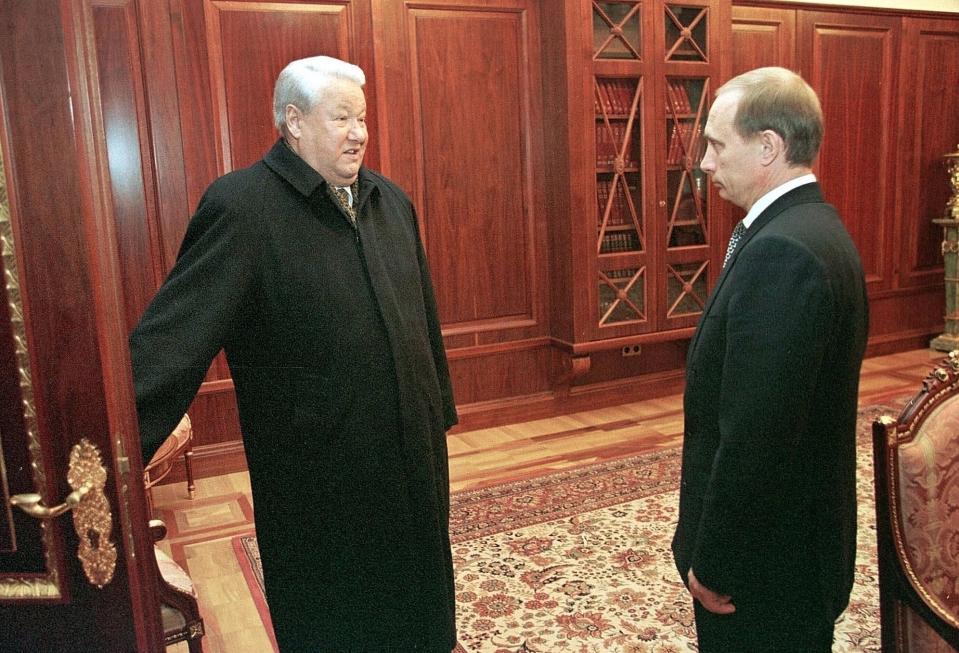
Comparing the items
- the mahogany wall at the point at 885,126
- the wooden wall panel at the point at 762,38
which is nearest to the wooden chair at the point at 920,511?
the wooden wall panel at the point at 762,38

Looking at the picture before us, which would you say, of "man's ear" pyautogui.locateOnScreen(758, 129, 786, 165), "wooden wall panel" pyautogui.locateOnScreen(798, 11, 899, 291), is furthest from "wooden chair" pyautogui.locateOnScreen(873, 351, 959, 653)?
"wooden wall panel" pyautogui.locateOnScreen(798, 11, 899, 291)

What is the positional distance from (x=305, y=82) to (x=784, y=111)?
1.04 meters

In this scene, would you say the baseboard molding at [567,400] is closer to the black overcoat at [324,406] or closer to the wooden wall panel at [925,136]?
the wooden wall panel at [925,136]

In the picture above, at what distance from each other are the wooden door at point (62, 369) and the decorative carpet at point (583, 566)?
1.50 m

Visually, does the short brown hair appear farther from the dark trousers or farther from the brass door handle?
the brass door handle

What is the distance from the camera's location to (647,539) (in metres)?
3.15

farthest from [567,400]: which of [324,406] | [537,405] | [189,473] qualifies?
[324,406]

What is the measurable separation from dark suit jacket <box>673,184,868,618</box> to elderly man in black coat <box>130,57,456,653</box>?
2.16 feet

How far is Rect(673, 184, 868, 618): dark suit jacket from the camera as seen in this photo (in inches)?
51.4

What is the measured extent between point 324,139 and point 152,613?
107cm

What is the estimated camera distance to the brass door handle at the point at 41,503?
3.62 ft

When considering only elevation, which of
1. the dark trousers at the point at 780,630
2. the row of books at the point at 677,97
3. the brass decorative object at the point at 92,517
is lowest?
the dark trousers at the point at 780,630

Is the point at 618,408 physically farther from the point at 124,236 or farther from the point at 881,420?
the point at 881,420

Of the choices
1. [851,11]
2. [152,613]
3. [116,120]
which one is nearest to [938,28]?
[851,11]
